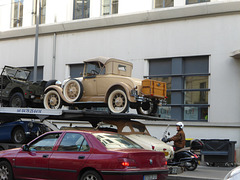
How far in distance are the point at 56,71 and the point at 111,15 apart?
5.06m

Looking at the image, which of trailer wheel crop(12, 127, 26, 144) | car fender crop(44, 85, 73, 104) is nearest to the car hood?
car fender crop(44, 85, 73, 104)

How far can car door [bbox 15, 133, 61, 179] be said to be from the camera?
9039 millimetres

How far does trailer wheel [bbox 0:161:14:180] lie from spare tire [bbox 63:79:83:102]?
14.3ft

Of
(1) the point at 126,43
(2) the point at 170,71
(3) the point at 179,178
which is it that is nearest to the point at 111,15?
(1) the point at 126,43

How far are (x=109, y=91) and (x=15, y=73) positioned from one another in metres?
5.62

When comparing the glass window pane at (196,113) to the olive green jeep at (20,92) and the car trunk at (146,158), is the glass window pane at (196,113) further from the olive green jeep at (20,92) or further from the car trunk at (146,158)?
the car trunk at (146,158)

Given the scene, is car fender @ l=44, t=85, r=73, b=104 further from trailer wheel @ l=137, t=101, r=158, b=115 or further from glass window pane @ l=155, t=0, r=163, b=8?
glass window pane @ l=155, t=0, r=163, b=8

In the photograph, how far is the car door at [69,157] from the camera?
27.7ft

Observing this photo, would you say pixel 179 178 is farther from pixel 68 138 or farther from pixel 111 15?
pixel 111 15

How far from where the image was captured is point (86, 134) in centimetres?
878

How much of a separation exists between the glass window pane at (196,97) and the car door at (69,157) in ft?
39.7

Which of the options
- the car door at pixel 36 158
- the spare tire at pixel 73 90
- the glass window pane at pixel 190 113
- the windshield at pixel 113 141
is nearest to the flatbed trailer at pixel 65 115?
the spare tire at pixel 73 90

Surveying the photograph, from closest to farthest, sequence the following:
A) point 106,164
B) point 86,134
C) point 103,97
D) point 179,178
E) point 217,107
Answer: point 106,164 → point 86,134 → point 179,178 → point 103,97 → point 217,107

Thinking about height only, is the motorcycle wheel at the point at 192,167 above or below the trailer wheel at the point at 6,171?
below
